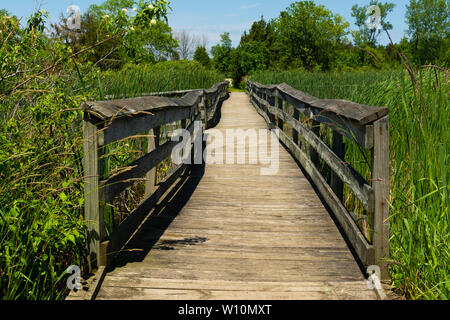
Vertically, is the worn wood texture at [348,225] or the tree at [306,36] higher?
the tree at [306,36]

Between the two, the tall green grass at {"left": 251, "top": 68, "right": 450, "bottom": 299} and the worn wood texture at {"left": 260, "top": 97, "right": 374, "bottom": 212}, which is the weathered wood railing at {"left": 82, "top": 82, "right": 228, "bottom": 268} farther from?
the tall green grass at {"left": 251, "top": 68, "right": 450, "bottom": 299}

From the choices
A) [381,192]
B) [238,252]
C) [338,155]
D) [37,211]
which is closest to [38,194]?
[37,211]

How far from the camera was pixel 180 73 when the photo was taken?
11.9 meters

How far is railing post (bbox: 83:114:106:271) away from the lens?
280 cm

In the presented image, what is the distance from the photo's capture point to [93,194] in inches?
112

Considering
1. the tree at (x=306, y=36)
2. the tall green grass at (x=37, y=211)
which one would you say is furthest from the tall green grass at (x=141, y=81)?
the tree at (x=306, y=36)

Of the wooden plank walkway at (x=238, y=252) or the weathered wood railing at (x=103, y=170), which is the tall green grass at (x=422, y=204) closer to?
the wooden plank walkway at (x=238, y=252)

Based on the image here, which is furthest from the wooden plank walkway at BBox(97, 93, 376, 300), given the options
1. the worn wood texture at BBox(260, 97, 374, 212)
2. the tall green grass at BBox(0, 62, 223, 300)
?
the worn wood texture at BBox(260, 97, 374, 212)

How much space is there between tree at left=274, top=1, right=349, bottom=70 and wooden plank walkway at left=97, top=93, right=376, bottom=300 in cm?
4978

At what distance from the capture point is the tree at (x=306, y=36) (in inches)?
2096

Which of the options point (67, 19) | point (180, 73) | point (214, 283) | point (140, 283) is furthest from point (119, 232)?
point (180, 73)

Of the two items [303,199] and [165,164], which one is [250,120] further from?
[303,199]

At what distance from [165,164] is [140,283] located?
3.63 meters

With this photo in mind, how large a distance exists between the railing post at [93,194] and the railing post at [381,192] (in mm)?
1822
